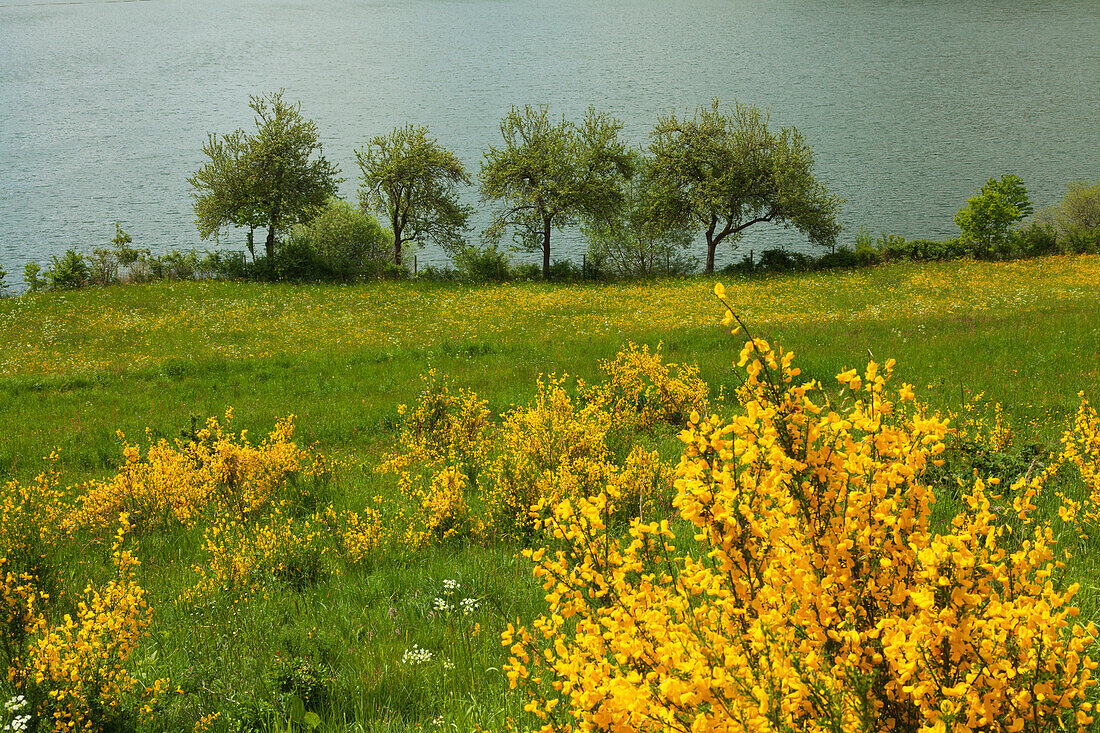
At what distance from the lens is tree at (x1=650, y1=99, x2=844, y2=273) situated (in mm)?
41938

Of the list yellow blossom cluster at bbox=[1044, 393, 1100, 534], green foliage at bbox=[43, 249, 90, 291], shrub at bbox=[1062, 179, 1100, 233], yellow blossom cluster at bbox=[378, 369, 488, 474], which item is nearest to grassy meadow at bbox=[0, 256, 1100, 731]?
yellow blossom cluster at bbox=[378, 369, 488, 474]

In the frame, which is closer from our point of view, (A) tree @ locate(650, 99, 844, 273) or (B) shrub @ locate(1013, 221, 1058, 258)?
(B) shrub @ locate(1013, 221, 1058, 258)

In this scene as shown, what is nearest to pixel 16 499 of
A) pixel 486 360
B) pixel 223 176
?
pixel 486 360

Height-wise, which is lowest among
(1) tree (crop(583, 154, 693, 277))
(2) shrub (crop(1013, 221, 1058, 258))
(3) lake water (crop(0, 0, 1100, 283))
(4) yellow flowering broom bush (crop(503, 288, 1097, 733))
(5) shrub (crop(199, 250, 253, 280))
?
(4) yellow flowering broom bush (crop(503, 288, 1097, 733))

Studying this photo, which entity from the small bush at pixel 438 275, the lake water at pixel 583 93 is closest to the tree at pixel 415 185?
the small bush at pixel 438 275

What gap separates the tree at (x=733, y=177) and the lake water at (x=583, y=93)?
21.3 meters

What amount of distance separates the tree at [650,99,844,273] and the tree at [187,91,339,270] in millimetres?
23660

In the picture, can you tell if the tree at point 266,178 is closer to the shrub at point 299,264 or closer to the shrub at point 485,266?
the shrub at point 299,264

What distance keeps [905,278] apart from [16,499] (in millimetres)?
38439

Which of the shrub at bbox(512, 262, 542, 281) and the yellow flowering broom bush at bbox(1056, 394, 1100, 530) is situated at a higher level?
the shrub at bbox(512, 262, 542, 281)

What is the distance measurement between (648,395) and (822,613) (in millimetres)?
9415

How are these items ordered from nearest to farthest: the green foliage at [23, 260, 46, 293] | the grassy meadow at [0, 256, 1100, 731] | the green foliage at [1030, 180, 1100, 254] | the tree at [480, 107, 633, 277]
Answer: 1. the grassy meadow at [0, 256, 1100, 731]
2. the green foliage at [23, 260, 46, 293]
3. the tree at [480, 107, 633, 277]
4. the green foliage at [1030, 180, 1100, 254]

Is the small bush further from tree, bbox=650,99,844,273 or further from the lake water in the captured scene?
the lake water

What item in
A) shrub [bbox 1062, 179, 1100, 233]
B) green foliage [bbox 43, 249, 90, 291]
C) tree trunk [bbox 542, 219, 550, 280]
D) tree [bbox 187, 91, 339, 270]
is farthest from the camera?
shrub [bbox 1062, 179, 1100, 233]
